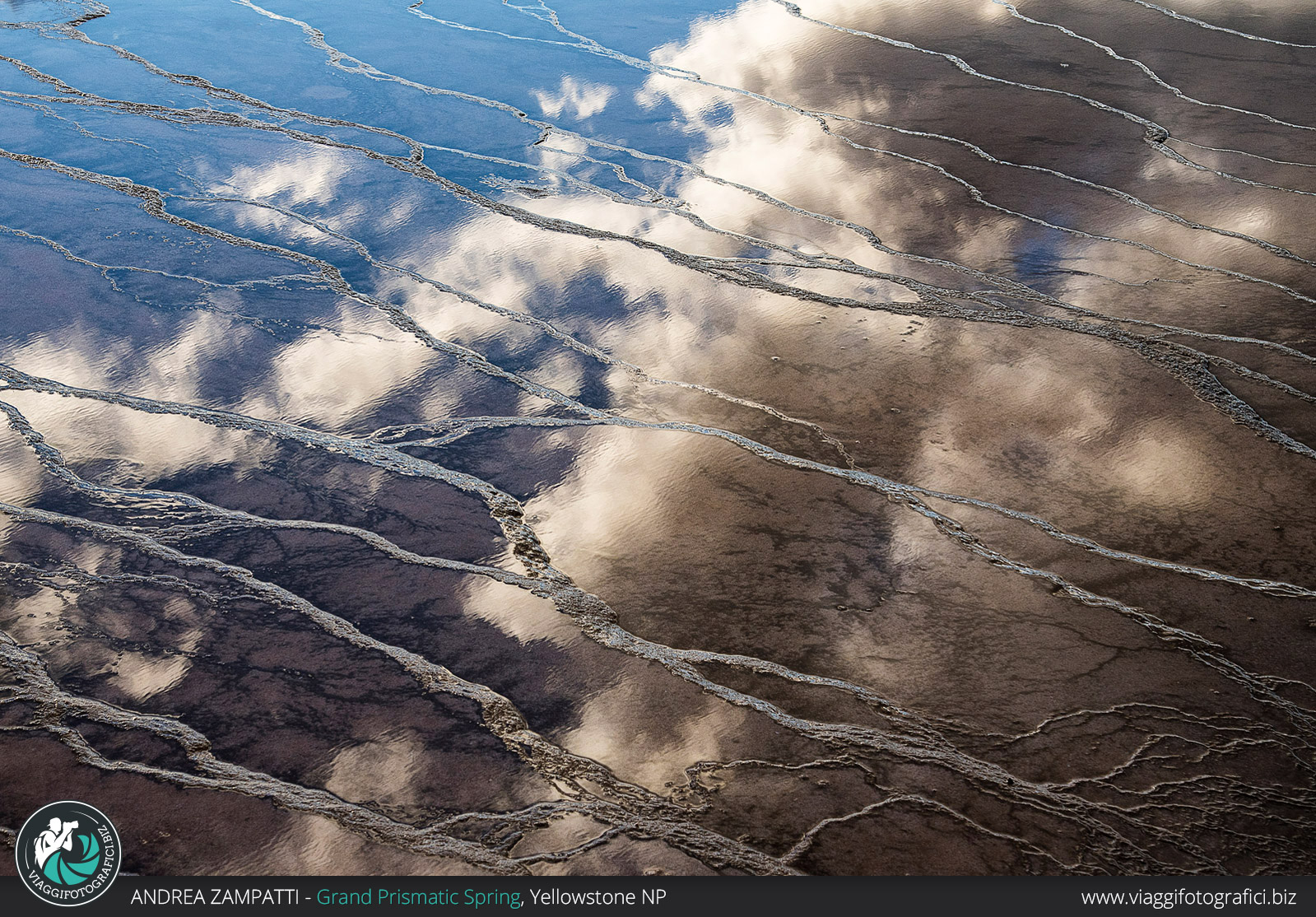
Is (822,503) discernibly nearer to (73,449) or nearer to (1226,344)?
(1226,344)

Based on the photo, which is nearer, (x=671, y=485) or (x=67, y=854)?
(x=67, y=854)

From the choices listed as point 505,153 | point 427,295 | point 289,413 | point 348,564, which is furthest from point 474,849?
point 505,153

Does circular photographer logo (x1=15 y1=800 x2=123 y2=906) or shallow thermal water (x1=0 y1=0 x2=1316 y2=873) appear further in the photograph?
shallow thermal water (x1=0 y1=0 x2=1316 y2=873)

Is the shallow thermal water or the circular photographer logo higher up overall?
the shallow thermal water

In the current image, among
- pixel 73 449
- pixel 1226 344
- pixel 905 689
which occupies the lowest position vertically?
pixel 73 449
